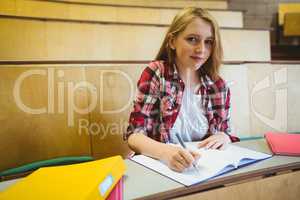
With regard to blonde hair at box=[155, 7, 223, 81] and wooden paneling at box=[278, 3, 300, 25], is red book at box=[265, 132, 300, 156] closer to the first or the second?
blonde hair at box=[155, 7, 223, 81]

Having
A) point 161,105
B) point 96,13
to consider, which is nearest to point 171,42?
point 161,105

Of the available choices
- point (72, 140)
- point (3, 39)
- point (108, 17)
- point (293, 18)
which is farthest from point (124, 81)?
point (293, 18)

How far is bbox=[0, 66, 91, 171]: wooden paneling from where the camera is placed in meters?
0.95

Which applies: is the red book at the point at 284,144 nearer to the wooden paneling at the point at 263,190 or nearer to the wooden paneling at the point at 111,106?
the wooden paneling at the point at 263,190

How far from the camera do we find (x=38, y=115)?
100 cm

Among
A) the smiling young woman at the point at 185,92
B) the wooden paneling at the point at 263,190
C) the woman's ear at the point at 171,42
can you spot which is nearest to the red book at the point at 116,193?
the wooden paneling at the point at 263,190

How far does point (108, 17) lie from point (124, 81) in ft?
2.88

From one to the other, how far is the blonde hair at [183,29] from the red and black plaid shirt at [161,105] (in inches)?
1.7

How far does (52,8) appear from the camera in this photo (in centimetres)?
174

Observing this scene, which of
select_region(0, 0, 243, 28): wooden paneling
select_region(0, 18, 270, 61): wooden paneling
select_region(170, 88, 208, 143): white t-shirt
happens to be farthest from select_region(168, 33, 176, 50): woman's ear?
select_region(0, 0, 243, 28): wooden paneling

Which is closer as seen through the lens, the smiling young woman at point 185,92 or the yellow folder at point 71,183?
the yellow folder at point 71,183

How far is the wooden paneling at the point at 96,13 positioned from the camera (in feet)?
5.36

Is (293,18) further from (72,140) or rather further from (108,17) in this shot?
(72,140)

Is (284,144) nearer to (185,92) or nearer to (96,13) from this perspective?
(185,92)
